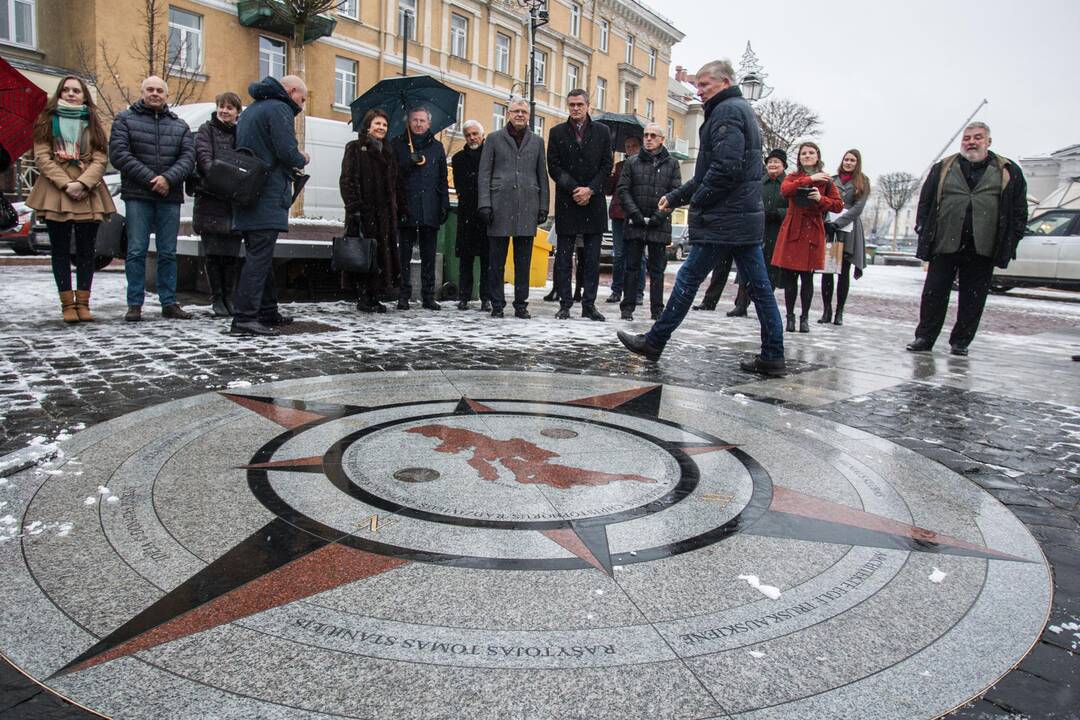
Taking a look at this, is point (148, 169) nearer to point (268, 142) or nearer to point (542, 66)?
point (268, 142)

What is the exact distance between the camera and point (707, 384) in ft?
16.4

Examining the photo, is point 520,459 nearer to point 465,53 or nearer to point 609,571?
point 609,571

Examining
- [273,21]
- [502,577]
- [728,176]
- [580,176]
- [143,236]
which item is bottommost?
[502,577]

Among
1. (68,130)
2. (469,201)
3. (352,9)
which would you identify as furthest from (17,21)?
(469,201)

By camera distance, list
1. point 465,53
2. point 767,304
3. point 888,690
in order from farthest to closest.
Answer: point 465,53, point 767,304, point 888,690

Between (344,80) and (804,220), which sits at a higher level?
(344,80)

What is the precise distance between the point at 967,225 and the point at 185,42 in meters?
23.1

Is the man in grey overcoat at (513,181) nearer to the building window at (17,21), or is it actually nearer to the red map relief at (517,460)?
the red map relief at (517,460)

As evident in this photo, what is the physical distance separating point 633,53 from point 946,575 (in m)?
50.6

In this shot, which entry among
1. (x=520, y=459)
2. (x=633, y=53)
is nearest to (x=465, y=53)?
(x=633, y=53)

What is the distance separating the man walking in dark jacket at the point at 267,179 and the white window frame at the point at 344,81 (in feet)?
77.1

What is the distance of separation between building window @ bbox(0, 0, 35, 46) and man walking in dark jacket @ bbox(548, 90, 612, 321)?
803 inches

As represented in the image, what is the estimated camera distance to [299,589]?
1949 millimetres

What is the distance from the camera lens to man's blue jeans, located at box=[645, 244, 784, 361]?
5418 mm
